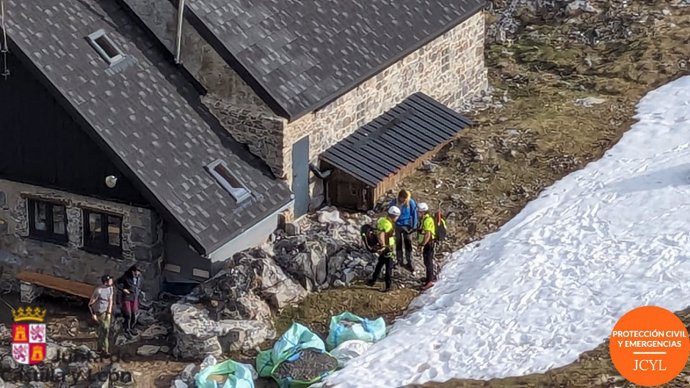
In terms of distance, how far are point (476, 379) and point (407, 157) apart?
7.80 m

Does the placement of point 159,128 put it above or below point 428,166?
above

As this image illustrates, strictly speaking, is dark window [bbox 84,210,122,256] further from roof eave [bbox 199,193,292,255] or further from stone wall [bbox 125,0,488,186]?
stone wall [bbox 125,0,488,186]

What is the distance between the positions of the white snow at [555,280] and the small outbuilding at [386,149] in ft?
8.40

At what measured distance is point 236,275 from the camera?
996 inches

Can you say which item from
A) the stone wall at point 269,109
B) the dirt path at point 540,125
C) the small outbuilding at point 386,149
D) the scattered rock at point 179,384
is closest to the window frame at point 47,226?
the dirt path at point 540,125

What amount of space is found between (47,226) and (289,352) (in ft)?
19.8

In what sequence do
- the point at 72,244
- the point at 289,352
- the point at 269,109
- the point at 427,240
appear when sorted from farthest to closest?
the point at 269,109, the point at 72,244, the point at 427,240, the point at 289,352

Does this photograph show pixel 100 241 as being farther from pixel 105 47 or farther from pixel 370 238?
pixel 370 238

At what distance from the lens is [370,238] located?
26.1 meters

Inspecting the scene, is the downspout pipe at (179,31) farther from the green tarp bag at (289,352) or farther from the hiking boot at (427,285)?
the hiking boot at (427,285)

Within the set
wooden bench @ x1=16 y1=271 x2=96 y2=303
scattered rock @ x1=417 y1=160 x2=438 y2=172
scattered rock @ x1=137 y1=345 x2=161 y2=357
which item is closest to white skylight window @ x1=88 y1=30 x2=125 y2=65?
wooden bench @ x1=16 y1=271 x2=96 y2=303

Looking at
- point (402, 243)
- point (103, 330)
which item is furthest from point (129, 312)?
point (402, 243)

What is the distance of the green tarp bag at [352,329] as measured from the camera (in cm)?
2434

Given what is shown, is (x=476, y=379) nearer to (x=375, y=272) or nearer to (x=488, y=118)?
(x=375, y=272)
